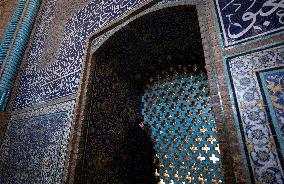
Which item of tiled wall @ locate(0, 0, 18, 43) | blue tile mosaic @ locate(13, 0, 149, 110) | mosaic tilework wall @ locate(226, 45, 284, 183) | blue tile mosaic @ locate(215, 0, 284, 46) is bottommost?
mosaic tilework wall @ locate(226, 45, 284, 183)

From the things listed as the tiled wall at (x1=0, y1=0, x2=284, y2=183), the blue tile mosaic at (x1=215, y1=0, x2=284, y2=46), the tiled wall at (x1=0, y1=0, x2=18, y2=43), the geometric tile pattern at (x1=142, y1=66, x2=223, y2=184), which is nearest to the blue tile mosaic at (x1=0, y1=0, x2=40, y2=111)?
the tiled wall at (x1=0, y1=0, x2=284, y2=183)

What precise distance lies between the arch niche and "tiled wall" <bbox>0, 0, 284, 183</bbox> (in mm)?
233

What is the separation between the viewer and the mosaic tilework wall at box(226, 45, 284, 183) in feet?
4.55

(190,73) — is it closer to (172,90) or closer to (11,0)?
(172,90)

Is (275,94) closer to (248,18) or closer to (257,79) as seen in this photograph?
(257,79)

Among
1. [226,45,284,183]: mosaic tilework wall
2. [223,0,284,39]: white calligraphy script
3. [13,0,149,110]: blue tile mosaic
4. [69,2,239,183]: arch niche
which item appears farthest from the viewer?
[13,0,149,110]: blue tile mosaic

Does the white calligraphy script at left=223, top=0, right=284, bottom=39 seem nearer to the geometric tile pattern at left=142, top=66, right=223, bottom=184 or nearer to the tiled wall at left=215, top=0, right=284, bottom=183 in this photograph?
the tiled wall at left=215, top=0, right=284, bottom=183

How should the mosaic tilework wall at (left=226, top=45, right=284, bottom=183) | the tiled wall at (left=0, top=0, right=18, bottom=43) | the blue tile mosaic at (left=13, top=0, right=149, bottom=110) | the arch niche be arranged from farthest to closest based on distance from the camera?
the tiled wall at (left=0, top=0, right=18, bottom=43)
the blue tile mosaic at (left=13, top=0, right=149, bottom=110)
the arch niche
the mosaic tilework wall at (left=226, top=45, right=284, bottom=183)

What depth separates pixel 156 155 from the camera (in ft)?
11.1

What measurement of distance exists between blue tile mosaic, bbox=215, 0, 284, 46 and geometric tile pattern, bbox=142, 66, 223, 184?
145 centimetres

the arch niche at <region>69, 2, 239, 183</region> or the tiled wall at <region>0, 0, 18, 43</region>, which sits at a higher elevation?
the tiled wall at <region>0, 0, 18, 43</region>

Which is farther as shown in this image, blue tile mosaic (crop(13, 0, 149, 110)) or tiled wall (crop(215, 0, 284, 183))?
blue tile mosaic (crop(13, 0, 149, 110))

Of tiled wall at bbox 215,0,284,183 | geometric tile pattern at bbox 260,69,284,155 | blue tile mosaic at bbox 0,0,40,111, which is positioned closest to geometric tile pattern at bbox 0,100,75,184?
blue tile mosaic at bbox 0,0,40,111

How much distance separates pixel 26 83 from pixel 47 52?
67cm
